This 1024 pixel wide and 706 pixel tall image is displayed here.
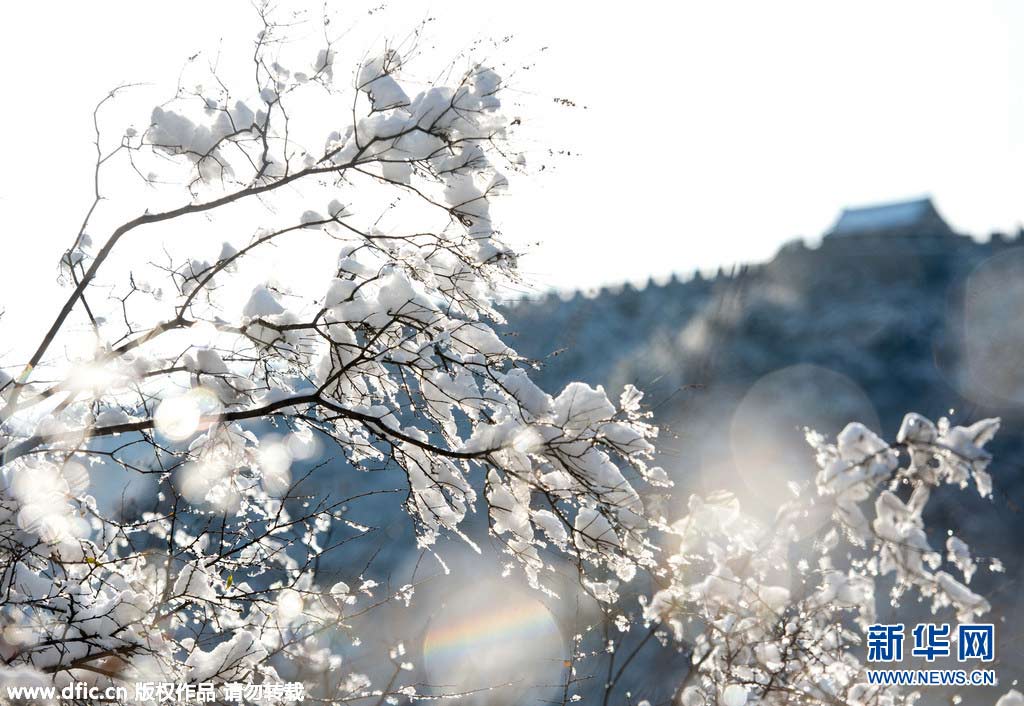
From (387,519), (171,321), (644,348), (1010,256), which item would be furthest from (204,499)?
(1010,256)

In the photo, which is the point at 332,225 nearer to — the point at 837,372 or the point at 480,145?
the point at 480,145

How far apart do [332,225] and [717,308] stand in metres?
39.8

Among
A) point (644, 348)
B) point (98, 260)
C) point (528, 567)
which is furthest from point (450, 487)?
point (644, 348)

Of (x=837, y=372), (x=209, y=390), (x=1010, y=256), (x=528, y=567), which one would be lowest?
(x=528, y=567)

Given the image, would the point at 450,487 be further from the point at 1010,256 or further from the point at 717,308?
the point at 1010,256

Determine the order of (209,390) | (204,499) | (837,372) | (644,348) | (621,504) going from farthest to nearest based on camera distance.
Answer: (644,348) → (837,372) → (204,499) → (209,390) → (621,504)

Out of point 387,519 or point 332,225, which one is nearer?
point 332,225

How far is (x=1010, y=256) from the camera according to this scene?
39281mm

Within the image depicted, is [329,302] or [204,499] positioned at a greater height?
[329,302]

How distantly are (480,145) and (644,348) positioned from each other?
38068 mm

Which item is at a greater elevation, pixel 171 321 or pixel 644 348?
pixel 644 348

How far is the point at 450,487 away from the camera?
166 inches

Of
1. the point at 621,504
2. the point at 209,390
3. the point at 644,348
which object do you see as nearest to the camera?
the point at 621,504

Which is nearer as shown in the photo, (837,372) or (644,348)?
(837,372)
